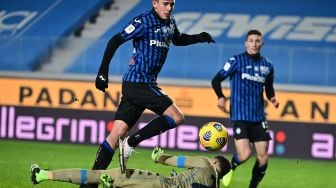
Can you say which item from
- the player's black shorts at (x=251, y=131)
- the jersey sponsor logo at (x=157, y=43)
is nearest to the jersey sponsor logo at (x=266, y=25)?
the player's black shorts at (x=251, y=131)

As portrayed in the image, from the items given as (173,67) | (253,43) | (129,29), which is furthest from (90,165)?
(173,67)

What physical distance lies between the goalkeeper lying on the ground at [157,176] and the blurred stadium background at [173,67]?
435 centimetres

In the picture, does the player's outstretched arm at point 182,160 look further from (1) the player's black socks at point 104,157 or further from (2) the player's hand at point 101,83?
(2) the player's hand at point 101,83

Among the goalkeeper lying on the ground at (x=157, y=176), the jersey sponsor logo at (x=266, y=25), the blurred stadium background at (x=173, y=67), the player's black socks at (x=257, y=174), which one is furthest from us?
the jersey sponsor logo at (x=266, y=25)

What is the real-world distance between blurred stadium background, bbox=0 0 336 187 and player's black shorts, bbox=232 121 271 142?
9.18 feet

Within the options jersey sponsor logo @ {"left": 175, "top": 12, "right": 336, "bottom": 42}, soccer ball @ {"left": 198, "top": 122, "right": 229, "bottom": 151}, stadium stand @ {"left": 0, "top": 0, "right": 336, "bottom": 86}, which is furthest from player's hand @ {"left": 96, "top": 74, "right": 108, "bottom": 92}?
jersey sponsor logo @ {"left": 175, "top": 12, "right": 336, "bottom": 42}

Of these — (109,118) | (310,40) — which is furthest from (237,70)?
(310,40)

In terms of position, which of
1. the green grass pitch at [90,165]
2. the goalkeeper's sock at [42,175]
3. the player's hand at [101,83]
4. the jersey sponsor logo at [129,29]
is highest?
the jersey sponsor logo at [129,29]

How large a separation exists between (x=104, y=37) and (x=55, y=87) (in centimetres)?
379

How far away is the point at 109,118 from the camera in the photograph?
14.3 metres

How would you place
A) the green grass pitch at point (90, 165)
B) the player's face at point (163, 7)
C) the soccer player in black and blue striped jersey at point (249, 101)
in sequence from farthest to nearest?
the green grass pitch at point (90, 165) → the soccer player in black and blue striped jersey at point (249, 101) → the player's face at point (163, 7)

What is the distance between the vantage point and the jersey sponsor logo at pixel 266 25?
1798 centimetres

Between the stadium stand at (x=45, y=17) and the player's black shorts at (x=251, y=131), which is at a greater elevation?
the stadium stand at (x=45, y=17)

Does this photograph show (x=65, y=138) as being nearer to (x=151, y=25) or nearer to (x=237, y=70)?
(x=237, y=70)
